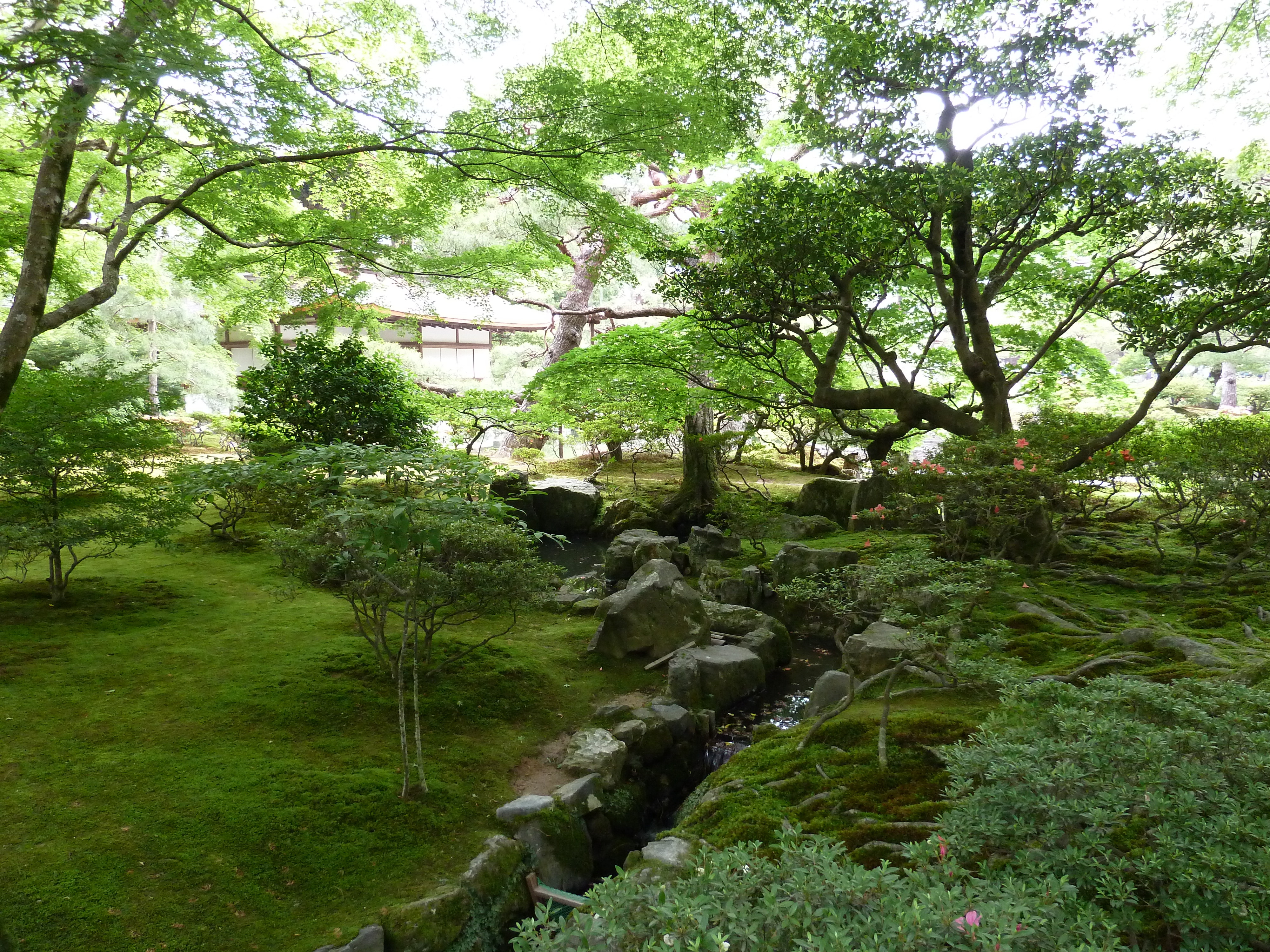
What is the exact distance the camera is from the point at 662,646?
7.45 metres

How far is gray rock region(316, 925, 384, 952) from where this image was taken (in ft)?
10.4

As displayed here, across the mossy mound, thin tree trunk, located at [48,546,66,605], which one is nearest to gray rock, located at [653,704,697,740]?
the mossy mound

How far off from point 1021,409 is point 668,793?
101 feet

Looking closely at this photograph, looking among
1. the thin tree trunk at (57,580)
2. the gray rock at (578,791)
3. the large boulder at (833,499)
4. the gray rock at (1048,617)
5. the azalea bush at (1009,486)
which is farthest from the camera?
the large boulder at (833,499)

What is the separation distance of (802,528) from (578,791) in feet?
27.0

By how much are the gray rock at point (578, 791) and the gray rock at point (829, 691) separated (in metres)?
1.95

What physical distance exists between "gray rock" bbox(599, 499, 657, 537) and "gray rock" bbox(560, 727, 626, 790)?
905 centimetres

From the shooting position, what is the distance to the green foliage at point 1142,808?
5.64 feet

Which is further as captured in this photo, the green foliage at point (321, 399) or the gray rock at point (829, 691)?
the green foliage at point (321, 399)

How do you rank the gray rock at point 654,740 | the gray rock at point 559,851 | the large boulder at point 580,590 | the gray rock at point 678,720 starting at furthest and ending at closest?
the large boulder at point 580,590 < the gray rock at point 678,720 < the gray rock at point 654,740 < the gray rock at point 559,851

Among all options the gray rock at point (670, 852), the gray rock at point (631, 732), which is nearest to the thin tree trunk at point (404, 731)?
the gray rock at point (670, 852)

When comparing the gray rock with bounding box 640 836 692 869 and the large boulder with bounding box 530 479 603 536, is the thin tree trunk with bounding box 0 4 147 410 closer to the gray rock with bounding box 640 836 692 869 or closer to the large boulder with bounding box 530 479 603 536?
the gray rock with bounding box 640 836 692 869

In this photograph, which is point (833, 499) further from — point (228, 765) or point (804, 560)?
point (228, 765)

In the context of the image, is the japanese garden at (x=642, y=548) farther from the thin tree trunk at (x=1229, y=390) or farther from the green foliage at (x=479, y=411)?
the thin tree trunk at (x=1229, y=390)
